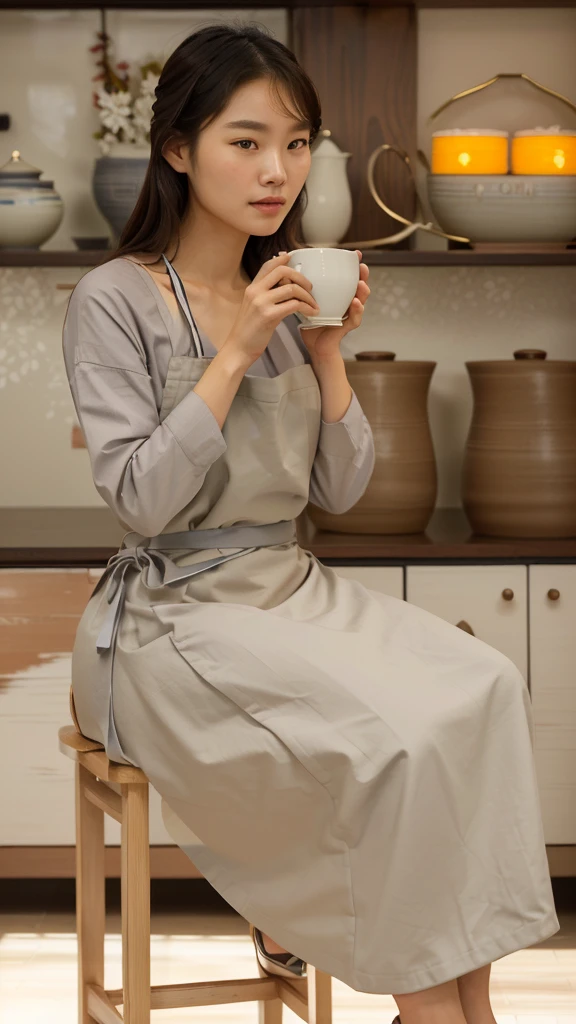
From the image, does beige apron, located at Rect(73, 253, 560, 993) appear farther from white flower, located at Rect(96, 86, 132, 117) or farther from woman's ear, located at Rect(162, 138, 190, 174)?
white flower, located at Rect(96, 86, 132, 117)

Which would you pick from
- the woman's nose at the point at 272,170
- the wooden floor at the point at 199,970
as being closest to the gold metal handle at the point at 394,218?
the woman's nose at the point at 272,170

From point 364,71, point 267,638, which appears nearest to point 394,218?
point 364,71

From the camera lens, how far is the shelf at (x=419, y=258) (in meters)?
2.53

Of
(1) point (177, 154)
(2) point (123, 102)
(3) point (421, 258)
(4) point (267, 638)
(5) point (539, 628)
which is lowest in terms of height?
(5) point (539, 628)

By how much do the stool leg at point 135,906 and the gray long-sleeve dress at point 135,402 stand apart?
32 centimetres

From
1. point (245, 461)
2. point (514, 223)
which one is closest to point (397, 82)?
point (514, 223)

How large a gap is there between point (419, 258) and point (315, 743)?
141cm

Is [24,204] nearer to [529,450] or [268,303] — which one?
[529,450]

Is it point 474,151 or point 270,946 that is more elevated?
point 474,151

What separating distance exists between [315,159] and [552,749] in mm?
1269

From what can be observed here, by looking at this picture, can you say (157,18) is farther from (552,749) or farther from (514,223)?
(552,749)

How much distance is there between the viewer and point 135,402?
1505 millimetres

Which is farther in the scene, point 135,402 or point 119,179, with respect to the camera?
point 119,179

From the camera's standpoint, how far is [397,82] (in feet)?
9.10
